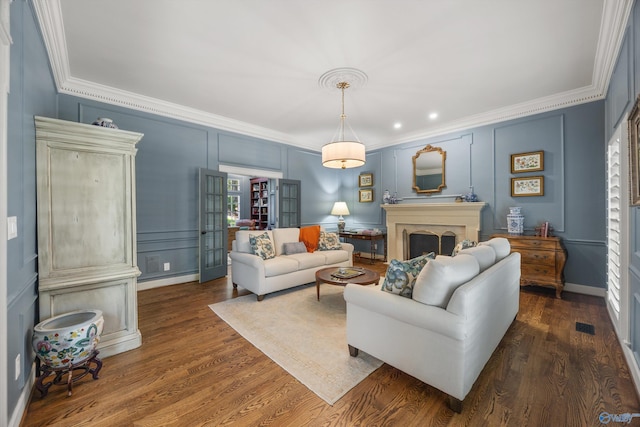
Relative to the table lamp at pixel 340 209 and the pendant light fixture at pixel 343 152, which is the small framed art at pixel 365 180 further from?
the pendant light fixture at pixel 343 152

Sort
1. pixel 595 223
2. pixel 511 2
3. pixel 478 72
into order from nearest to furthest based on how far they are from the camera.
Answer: pixel 511 2, pixel 478 72, pixel 595 223

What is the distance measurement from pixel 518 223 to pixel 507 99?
189 centimetres

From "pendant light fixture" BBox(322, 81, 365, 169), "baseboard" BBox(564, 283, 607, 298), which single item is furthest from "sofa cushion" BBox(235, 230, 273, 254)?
"baseboard" BBox(564, 283, 607, 298)

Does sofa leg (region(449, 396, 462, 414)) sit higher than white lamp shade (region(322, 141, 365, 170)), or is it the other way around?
white lamp shade (region(322, 141, 365, 170))

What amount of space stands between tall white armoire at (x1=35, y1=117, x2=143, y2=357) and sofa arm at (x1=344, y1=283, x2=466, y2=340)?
2.00 meters

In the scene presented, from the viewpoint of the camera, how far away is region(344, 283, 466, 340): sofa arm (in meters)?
1.56

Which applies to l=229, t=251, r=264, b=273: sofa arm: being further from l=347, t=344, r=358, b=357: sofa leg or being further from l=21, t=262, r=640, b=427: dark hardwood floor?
l=347, t=344, r=358, b=357: sofa leg

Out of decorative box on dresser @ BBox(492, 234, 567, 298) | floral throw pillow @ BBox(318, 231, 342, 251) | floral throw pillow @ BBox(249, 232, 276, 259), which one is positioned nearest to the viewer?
decorative box on dresser @ BBox(492, 234, 567, 298)

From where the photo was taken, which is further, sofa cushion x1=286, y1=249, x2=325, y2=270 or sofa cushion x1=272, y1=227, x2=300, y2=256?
sofa cushion x1=272, y1=227, x2=300, y2=256

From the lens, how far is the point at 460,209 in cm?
484

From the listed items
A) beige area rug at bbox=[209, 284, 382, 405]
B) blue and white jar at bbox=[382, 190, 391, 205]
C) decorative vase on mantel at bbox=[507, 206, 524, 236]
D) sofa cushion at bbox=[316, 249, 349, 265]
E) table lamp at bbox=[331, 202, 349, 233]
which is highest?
blue and white jar at bbox=[382, 190, 391, 205]

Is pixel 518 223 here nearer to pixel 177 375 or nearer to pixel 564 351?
pixel 564 351

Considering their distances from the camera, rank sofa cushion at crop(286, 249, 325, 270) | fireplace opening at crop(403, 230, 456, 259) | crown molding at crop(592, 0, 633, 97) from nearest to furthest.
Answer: crown molding at crop(592, 0, 633, 97), sofa cushion at crop(286, 249, 325, 270), fireplace opening at crop(403, 230, 456, 259)

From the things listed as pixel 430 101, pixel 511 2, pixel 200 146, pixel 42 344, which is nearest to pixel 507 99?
pixel 430 101
